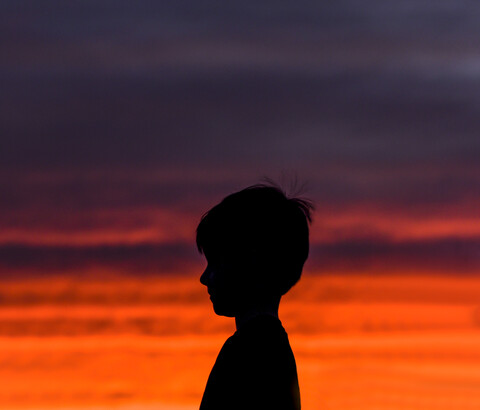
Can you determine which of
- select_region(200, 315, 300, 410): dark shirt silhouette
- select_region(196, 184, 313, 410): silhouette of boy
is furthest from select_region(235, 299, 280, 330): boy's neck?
select_region(200, 315, 300, 410): dark shirt silhouette

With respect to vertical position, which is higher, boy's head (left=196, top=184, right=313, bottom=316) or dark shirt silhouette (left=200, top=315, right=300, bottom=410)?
boy's head (left=196, top=184, right=313, bottom=316)

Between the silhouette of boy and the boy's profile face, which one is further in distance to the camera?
the boy's profile face

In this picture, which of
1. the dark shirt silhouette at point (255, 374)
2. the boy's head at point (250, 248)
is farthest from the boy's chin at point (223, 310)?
the dark shirt silhouette at point (255, 374)

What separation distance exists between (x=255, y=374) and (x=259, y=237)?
2.58ft

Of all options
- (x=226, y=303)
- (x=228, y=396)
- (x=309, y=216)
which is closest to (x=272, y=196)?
(x=309, y=216)

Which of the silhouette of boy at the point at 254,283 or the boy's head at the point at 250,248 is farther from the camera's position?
the boy's head at the point at 250,248

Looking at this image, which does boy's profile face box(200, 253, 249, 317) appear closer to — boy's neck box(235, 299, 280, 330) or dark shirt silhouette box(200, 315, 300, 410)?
boy's neck box(235, 299, 280, 330)

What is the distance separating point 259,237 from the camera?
7.41 meters

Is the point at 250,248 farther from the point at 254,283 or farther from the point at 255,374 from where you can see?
the point at 255,374

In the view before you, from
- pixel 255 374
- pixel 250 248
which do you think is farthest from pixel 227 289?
pixel 255 374

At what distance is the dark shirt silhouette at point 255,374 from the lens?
7.05m

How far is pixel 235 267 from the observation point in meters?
7.35

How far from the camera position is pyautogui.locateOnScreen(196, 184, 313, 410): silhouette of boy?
707 cm

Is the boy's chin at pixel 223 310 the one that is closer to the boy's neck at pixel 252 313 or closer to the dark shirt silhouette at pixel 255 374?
the boy's neck at pixel 252 313
